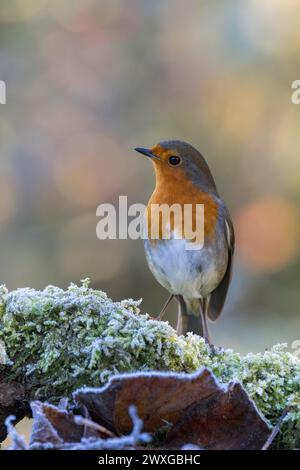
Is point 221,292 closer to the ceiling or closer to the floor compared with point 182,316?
closer to the ceiling

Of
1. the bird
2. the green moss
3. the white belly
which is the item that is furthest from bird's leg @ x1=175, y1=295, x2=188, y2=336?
the green moss

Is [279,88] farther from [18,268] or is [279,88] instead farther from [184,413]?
[184,413]

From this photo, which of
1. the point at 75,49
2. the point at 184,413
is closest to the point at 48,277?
the point at 75,49

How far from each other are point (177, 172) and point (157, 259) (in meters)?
0.55

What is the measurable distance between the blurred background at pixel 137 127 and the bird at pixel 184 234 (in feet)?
3.41

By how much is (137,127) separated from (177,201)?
279 cm

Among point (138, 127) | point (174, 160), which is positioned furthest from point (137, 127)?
point (174, 160)

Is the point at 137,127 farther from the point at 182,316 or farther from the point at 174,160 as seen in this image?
the point at 182,316

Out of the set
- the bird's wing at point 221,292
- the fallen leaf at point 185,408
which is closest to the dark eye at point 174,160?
the bird's wing at point 221,292

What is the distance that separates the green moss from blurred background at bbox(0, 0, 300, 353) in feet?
9.71

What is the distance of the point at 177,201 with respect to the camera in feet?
12.8

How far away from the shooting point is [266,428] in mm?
1501

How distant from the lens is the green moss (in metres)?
1.79

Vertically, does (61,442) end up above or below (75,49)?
below
